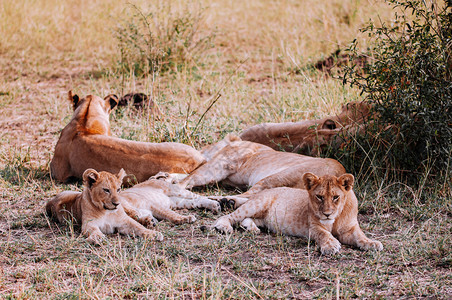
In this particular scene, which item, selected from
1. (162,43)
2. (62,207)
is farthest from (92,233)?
(162,43)

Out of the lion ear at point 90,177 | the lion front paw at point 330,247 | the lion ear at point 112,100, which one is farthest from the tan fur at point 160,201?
the lion ear at point 112,100

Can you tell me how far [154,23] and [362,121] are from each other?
456 cm

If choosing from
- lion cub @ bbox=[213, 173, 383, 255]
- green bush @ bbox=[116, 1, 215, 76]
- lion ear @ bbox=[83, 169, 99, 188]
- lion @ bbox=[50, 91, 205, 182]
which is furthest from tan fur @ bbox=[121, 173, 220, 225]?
green bush @ bbox=[116, 1, 215, 76]

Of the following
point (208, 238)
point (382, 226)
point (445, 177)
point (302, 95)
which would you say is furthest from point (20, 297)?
point (302, 95)

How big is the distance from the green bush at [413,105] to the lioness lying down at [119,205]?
1.73 m

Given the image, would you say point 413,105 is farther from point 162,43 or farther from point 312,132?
point 162,43

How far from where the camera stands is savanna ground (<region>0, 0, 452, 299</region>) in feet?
12.5

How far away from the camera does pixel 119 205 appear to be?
4895 mm

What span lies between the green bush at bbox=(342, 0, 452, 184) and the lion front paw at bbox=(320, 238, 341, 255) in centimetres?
149

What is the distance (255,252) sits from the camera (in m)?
4.42

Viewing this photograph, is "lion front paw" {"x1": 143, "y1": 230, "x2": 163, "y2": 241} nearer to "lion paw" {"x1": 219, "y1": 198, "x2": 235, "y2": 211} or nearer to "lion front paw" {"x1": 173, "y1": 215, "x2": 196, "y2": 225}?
"lion front paw" {"x1": 173, "y1": 215, "x2": 196, "y2": 225}

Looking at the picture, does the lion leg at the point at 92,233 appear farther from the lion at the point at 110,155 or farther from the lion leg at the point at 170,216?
the lion at the point at 110,155

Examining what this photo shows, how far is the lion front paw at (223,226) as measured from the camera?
486cm

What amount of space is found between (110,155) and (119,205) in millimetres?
1421
